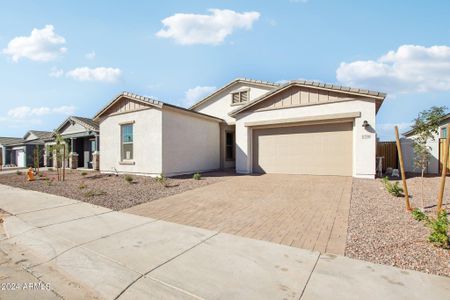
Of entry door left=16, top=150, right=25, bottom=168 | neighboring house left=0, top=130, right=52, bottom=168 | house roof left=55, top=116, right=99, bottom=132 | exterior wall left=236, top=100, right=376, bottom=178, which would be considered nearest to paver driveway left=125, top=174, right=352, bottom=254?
exterior wall left=236, top=100, right=376, bottom=178

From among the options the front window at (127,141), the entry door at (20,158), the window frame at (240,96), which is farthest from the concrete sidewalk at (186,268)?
the entry door at (20,158)

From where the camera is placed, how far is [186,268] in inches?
134

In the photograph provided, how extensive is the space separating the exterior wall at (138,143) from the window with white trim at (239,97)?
24.7ft

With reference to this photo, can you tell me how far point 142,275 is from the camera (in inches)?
128

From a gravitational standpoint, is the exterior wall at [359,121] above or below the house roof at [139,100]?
below

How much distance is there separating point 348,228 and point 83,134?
2028 centimetres

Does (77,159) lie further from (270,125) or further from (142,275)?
(142,275)

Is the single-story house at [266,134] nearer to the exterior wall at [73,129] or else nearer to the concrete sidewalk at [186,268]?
the exterior wall at [73,129]

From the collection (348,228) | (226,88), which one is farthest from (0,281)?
(226,88)

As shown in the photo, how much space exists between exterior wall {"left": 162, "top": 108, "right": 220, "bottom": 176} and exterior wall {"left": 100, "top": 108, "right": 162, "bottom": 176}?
42cm

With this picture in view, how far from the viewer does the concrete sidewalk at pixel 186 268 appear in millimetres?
2863

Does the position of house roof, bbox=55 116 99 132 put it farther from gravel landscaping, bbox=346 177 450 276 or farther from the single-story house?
gravel landscaping, bbox=346 177 450 276

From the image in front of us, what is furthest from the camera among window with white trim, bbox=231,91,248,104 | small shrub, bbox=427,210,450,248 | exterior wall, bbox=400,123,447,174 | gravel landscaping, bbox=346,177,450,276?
window with white trim, bbox=231,91,248,104

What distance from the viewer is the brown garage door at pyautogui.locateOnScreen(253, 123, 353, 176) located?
39.4 ft
